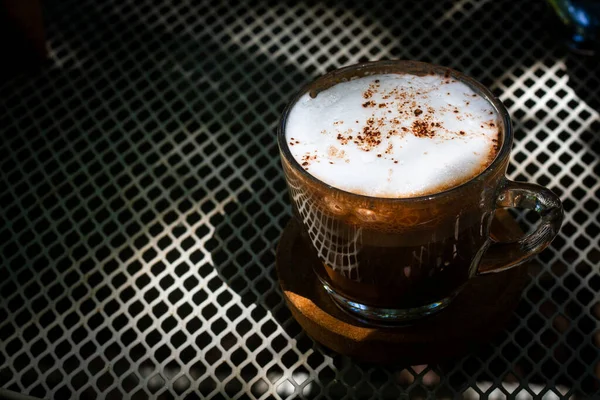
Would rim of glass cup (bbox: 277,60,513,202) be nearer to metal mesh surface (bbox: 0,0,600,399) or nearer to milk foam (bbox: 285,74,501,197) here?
milk foam (bbox: 285,74,501,197)

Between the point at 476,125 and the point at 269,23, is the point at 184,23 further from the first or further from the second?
the point at 476,125

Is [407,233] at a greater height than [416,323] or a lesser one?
greater

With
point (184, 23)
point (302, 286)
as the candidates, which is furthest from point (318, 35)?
point (302, 286)

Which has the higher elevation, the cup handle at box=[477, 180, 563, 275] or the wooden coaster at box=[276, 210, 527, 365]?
the cup handle at box=[477, 180, 563, 275]

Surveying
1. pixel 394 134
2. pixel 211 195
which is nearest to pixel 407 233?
pixel 394 134

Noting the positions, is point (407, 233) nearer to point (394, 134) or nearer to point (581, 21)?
point (394, 134)

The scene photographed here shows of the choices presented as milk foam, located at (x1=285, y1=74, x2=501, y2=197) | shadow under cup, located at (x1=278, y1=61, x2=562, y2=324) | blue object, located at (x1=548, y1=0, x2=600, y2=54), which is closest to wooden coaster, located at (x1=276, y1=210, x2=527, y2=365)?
shadow under cup, located at (x1=278, y1=61, x2=562, y2=324)
